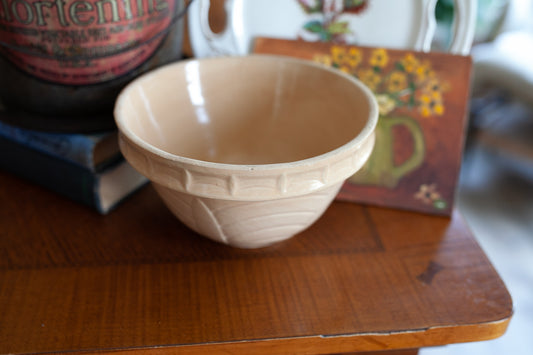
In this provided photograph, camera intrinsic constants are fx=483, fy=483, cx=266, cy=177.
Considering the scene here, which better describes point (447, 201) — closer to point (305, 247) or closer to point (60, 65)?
point (305, 247)

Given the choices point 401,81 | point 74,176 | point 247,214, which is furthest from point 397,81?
point 74,176

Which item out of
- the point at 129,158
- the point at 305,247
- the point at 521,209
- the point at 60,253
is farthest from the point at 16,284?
the point at 521,209

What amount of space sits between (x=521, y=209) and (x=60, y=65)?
3.90ft

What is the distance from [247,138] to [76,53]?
0.65ft

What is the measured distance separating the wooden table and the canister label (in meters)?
0.15

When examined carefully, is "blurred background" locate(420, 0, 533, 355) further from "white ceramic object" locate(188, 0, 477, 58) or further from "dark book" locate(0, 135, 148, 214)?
"dark book" locate(0, 135, 148, 214)

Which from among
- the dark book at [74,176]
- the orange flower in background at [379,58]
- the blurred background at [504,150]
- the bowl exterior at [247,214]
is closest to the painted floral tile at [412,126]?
the orange flower in background at [379,58]

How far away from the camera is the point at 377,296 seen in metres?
0.43

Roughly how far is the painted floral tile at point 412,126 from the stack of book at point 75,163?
25cm

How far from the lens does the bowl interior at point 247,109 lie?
19.1 inches

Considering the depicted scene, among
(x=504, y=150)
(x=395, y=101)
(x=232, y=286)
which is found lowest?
(x=504, y=150)

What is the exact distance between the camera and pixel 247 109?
1.79ft

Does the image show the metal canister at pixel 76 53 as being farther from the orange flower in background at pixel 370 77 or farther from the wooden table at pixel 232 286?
the orange flower in background at pixel 370 77

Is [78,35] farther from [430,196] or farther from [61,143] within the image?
[430,196]
